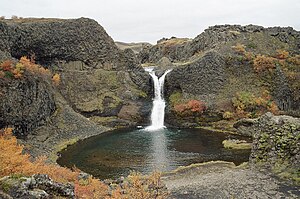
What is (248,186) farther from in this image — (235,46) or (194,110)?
(235,46)

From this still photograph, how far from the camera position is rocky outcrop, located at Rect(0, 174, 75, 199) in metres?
12.1

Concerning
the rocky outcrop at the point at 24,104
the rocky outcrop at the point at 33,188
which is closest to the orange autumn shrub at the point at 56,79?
the rocky outcrop at the point at 24,104

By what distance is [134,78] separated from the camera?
250ft

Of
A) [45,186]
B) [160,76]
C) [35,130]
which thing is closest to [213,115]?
[160,76]

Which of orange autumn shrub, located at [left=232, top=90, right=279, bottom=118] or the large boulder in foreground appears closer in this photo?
the large boulder in foreground

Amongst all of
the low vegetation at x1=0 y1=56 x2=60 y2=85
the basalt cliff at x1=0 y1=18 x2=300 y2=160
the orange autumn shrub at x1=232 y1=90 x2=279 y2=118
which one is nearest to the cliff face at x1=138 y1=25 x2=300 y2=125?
the basalt cliff at x1=0 y1=18 x2=300 y2=160

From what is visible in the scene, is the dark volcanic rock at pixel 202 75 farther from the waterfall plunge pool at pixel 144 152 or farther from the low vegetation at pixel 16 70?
the low vegetation at pixel 16 70

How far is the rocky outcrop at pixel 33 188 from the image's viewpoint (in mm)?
12094

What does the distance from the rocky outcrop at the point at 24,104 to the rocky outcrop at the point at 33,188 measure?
32.7 meters

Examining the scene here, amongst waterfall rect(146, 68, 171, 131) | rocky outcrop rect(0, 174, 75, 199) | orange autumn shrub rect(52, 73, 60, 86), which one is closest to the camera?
rocky outcrop rect(0, 174, 75, 199)

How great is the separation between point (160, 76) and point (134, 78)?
21.1 feet

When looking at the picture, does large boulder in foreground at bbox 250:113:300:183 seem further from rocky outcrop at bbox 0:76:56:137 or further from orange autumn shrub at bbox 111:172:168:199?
rocky outcrop at bbox 0:76:56:137

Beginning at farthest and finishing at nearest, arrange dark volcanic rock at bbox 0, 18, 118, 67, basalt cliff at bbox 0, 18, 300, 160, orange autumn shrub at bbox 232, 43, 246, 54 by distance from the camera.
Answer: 1. orange autumn shrub at bbox 232, 43, 246, 54
2. dark volcanic rock at bbox 0, 18, 118, 67
3. basalt cliff at bbox 0, 18, 300, 160

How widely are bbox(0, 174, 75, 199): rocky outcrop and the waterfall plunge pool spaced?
21349mm
